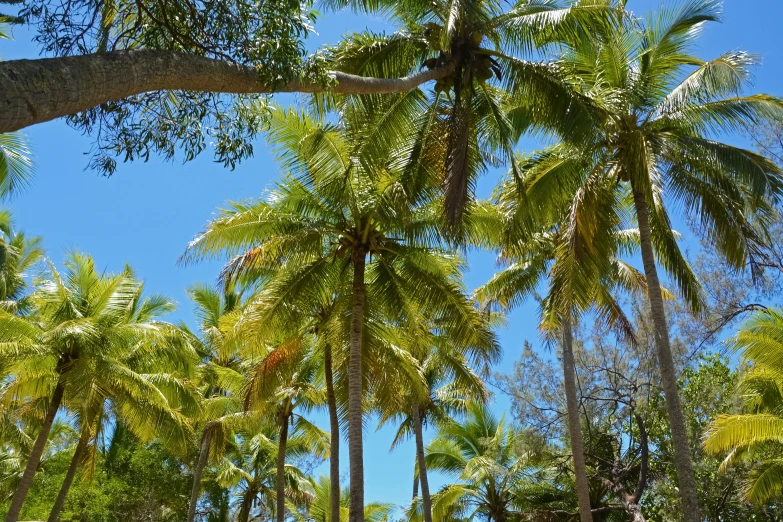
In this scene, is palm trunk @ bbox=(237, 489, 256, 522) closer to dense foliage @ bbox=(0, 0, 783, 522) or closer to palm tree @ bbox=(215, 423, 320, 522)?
palm tree @ bbox=(215, 423, 320, 522)

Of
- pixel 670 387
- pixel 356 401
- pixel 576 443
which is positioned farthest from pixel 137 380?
pixel 670 387

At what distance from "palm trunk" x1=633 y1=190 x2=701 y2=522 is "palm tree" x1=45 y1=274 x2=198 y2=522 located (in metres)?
10.4

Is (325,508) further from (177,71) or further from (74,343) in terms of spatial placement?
(177,71)

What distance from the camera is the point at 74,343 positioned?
16.4 meters

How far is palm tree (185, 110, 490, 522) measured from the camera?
13.4 metres

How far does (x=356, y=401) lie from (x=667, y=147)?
7139 mm

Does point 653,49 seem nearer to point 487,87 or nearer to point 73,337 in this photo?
point 487,87

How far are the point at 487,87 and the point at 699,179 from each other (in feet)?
13.8

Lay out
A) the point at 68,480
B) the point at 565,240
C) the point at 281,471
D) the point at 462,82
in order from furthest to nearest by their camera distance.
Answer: the point at 281,471 < the point at 68,480 < the point at 565,240 < the point at 462,82

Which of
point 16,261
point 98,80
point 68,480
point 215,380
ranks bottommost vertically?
point 98,80

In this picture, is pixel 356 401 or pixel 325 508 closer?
pixel 356 401

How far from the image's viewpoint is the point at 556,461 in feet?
77.5

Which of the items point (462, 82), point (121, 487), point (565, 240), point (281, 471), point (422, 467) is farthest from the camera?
point (121, 487)

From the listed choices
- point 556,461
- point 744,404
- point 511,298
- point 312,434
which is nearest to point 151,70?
point 511,298
